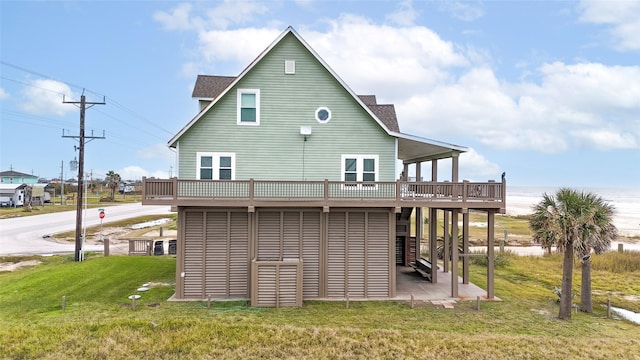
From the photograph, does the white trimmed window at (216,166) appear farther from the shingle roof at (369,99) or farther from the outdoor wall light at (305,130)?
the shingle roof at (369,99)

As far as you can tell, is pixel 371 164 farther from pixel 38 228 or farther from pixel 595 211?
pixel 38 228

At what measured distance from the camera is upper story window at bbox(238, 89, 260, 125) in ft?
50.3

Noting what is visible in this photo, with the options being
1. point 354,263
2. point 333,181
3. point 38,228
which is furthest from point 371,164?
point 38,228

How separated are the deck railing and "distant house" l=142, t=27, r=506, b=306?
40mm

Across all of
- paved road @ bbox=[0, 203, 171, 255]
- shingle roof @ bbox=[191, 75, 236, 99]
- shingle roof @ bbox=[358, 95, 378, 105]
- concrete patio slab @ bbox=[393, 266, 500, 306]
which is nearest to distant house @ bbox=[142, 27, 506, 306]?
concrete patio slab @ bbox=[393, 266, 500, 306]

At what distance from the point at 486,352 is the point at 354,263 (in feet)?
20.2

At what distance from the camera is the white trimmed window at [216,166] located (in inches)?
598

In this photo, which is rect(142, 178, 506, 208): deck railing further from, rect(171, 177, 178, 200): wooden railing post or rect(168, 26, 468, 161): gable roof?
rect(168, 26, 468, 161): gable roof

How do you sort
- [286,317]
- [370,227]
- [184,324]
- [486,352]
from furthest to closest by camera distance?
1. [370,227]
2. [286,317]
3. [184,324]
4. [486,352]

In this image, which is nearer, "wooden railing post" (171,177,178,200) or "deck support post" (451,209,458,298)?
"wooden railing post" (171,177,178,200)

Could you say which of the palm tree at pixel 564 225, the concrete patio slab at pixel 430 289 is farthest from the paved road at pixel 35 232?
the palm tree at pixel 564 225

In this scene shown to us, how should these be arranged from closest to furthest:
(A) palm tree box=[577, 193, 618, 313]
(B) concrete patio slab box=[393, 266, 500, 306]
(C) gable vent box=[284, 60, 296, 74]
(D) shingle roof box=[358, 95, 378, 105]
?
(A) palm tree box=[577, 193, 618, 313]
(B) concrete patio slab box=[393, 266, 500, 306]
(C) gable vent box=[284, 60, 296, 74]
(D) shingle roof box=[358, 95, 378, 105]

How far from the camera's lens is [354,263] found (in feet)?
49.6

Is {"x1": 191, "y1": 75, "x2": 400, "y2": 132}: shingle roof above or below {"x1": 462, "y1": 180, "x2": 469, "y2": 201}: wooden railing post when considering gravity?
above
